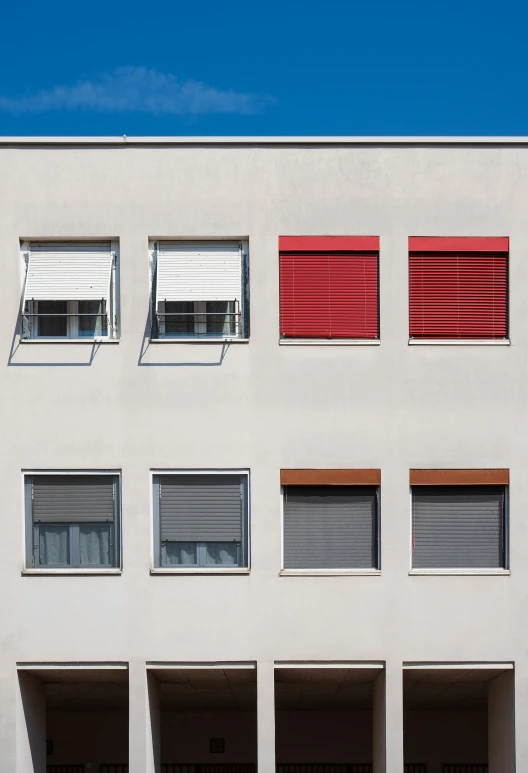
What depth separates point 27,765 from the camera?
15250mm

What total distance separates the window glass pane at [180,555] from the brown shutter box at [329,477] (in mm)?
1578

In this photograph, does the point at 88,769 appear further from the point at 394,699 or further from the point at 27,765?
the point at 394,699

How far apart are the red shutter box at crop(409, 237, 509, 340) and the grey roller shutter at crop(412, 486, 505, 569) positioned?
222 centimetres

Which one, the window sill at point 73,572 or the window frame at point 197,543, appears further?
the window frame at point 197,543

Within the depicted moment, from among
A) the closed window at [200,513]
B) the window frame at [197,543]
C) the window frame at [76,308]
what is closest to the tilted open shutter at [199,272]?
the window frame at [76,308]

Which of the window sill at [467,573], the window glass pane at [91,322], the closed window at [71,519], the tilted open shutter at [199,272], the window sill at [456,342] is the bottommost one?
the window sill at [467,573]

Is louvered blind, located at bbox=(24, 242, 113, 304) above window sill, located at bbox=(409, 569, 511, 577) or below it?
above

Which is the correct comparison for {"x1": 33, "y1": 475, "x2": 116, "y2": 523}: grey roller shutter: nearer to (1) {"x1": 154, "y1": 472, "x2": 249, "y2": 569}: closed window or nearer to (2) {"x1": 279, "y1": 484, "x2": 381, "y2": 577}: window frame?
(1) {"x1": 154, "y1": 472, "x2": 249, "y2": 569}: closed window

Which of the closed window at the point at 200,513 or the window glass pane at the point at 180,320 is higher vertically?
the window glass pane at the point at 180,320

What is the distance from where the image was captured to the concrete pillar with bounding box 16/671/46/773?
14977mm

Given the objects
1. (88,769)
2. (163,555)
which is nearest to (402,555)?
(163,555)

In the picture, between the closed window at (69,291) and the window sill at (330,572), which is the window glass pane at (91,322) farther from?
the window sill at (330,572)

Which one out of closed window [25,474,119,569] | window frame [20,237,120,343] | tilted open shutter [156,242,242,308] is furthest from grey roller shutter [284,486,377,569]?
window frame [20,237,120,343]

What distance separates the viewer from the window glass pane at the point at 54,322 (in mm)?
15414
